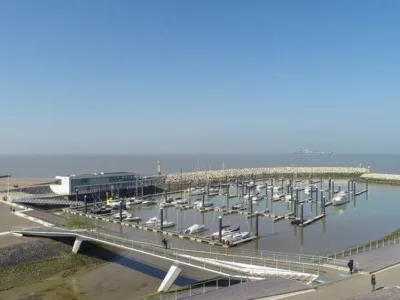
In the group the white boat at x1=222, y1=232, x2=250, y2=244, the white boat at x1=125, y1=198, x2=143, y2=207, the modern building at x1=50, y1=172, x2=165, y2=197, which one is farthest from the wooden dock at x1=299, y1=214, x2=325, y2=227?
the modern building at x1=50, y1=172, x2=165, y2=197

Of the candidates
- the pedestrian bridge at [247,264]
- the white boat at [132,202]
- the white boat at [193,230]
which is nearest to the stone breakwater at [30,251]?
the pedestrian bridge at [247,264]

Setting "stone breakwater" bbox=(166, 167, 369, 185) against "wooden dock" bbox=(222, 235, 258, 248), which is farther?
"stone breakwater" bbox=(166, 167, 369, 185)

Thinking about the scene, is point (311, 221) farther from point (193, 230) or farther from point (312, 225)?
point (193, 230)

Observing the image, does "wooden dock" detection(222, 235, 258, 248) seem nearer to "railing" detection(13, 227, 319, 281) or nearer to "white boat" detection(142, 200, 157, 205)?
"railing" detection(13, 227, 319, 281)

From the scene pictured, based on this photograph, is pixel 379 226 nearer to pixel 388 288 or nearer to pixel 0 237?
pixel 388 288

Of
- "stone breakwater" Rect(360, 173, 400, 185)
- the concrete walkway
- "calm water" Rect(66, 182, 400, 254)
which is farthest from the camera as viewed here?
"stone breakwater" Rect(360, 173, 400, 185)

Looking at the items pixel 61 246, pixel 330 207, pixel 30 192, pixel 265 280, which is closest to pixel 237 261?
→ pixel 265 280

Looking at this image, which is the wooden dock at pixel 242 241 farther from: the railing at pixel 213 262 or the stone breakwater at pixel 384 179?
the stone breakwater at pixel 384 179

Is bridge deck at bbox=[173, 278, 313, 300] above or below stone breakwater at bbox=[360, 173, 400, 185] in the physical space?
above
